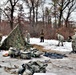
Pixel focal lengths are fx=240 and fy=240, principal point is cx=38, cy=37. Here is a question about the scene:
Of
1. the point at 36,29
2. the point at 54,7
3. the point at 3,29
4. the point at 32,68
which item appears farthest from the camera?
the point at 54,7

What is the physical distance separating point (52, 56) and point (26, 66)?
6151 millimetres

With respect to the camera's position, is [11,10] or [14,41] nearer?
[14,41]

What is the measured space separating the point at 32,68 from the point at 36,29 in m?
32.8

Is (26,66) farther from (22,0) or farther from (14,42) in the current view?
(22,0)

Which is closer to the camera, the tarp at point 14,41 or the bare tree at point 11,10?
the tarp at point 14,41

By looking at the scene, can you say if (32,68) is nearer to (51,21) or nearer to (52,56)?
(52,56)

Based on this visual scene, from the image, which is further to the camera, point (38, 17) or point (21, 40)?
point (38, 17)

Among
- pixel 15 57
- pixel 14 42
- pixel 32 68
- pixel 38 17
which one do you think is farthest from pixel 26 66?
pixel 38 17

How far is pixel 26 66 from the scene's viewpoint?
9492mm

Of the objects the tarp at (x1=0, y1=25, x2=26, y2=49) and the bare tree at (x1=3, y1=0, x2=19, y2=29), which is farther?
the bare tree at (x1=3, y1=0, x2=19, y2=29)

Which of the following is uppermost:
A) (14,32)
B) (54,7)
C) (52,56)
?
(54,7)

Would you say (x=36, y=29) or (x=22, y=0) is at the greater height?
(x=22, y=0)

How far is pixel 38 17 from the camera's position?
179 feet

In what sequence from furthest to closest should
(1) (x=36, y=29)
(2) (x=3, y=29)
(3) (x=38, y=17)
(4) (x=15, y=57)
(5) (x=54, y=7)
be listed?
1. (3) (x=38, y=17)
2. (5) (x=54, y=7)
3. (2) (x=3, y=29)
4. (1) (x=36, y=29)
5. (4) (x=15, y=57)
